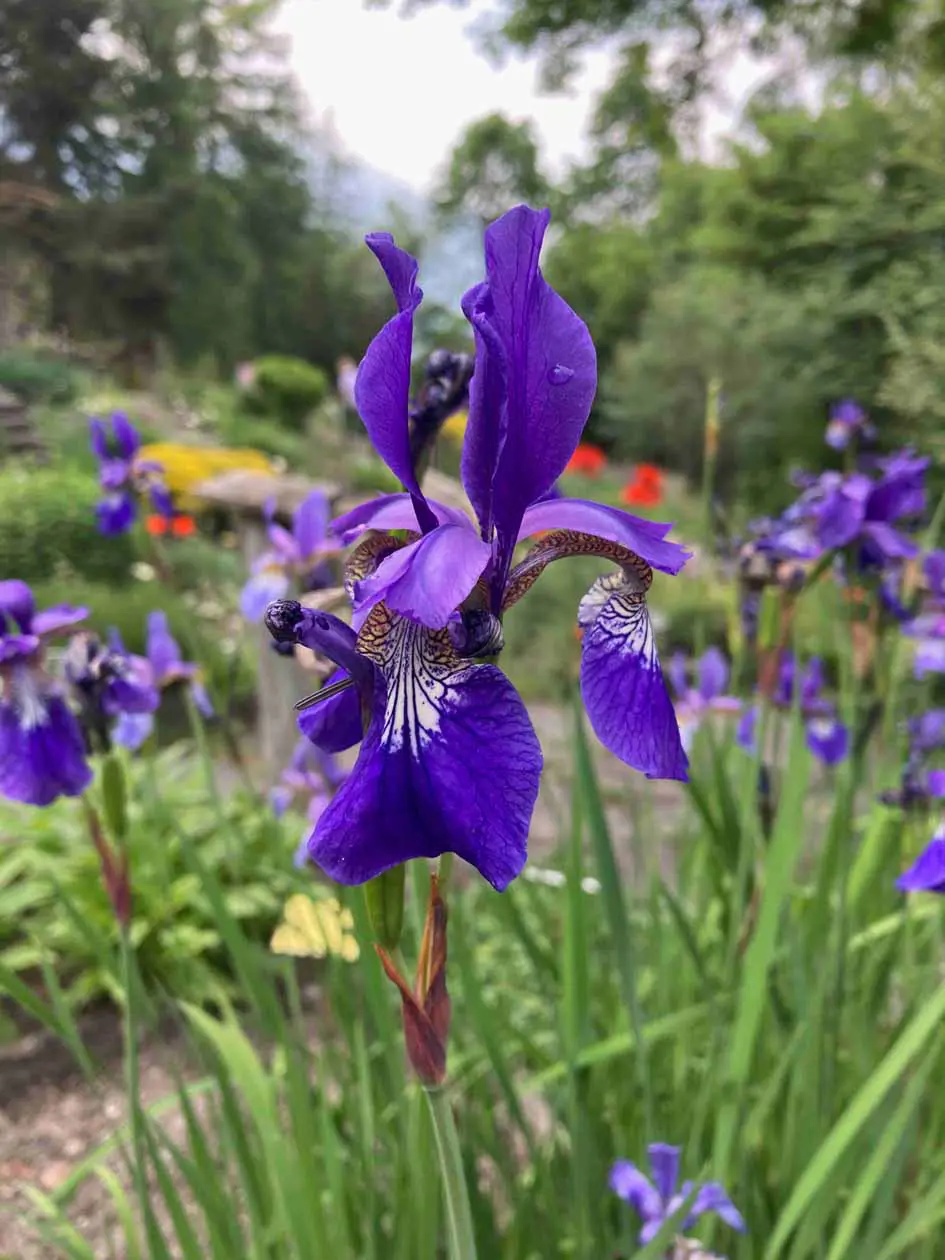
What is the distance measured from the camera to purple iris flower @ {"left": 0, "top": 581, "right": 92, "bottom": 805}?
104cm

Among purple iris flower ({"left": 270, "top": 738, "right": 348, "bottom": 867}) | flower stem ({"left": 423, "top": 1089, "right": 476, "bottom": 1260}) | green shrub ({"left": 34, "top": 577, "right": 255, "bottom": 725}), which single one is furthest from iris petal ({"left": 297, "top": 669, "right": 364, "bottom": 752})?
green shrub ({"left": 34, "top": 577, "right": 255, "bottom": 725})

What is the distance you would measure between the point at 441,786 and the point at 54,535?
246 inches

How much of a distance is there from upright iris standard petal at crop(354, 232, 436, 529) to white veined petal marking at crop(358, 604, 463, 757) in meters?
0.08

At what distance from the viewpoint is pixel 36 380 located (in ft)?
43.4

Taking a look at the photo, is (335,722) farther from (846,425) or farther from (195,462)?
(195,462)

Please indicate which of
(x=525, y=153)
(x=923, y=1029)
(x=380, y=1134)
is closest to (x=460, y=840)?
(x=923, y=1029)

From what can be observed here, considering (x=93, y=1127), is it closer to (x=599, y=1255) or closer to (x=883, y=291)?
(x=599, y=1255)

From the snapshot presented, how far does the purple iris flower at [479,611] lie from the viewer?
491 millimetres

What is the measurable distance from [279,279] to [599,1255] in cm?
2154

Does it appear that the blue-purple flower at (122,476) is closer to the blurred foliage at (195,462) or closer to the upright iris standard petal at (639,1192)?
the upright iris standard petal at (639,1192)

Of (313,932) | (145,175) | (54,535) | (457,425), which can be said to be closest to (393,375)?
(313,932)

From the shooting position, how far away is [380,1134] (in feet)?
3.97

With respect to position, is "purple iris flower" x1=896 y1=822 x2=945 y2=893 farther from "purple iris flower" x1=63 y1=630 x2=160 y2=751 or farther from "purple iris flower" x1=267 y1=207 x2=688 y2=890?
"purple iris flower" x1=63 y1=630 x2=160 y2=751

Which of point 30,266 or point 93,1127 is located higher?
point 30,266
